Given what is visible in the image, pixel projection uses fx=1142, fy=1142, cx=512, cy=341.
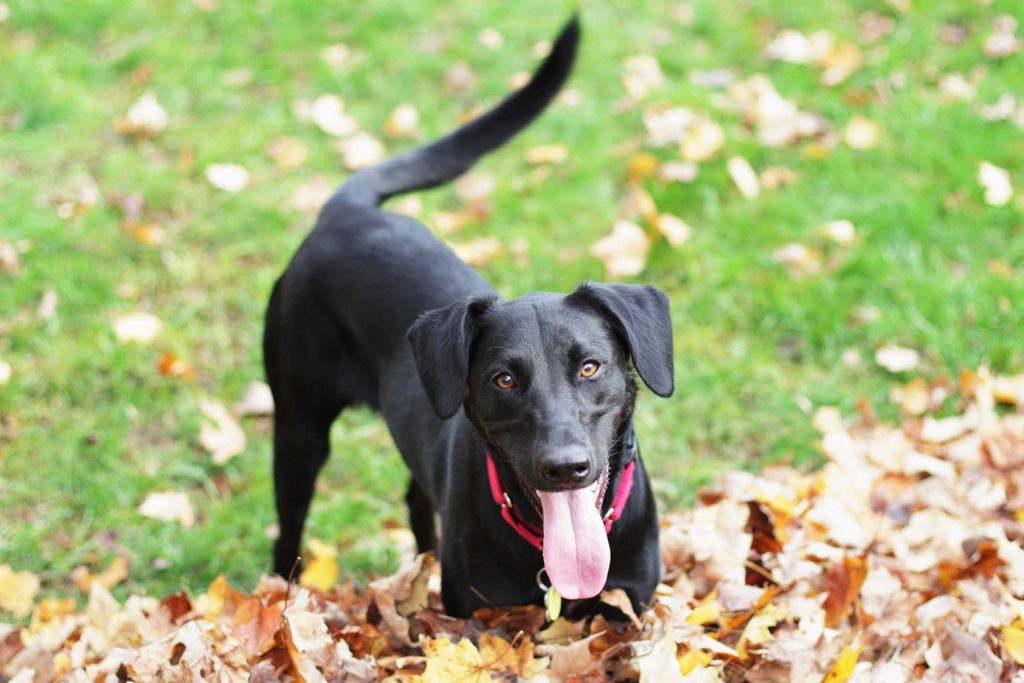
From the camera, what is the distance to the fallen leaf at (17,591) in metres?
3.62

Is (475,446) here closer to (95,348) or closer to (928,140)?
(95,348)

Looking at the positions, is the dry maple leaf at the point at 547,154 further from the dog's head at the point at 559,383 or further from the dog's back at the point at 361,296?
the dog's head at the point at 559,383

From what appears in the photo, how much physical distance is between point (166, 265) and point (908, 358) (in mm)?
3223

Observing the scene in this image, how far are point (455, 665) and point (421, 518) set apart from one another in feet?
4.20

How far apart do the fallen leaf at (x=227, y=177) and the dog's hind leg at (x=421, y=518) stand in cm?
239

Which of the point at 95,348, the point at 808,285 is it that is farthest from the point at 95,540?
the point at 808,285

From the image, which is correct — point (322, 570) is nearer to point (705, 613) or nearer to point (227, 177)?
point (705, 613)

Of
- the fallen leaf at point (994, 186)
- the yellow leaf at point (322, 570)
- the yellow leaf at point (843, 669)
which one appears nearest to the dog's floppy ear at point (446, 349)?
the yellow leaf at point (843, 669)

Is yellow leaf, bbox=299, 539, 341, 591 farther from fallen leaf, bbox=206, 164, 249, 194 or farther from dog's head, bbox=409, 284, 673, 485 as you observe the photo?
fallen leaf, bbox=206, 164, 249, 194

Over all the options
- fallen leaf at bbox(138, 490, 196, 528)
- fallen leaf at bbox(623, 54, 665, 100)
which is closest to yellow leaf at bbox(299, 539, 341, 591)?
fallen leaf at bbox(138, 490, 196, 528)

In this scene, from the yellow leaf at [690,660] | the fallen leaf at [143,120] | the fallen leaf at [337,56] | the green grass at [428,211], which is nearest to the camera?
the yellow leaf at [690,660]

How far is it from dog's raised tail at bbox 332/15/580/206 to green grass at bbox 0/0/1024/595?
1.14 metres

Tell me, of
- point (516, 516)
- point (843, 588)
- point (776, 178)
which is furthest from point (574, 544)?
point (776, 178)

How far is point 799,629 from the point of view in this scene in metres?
2.94
